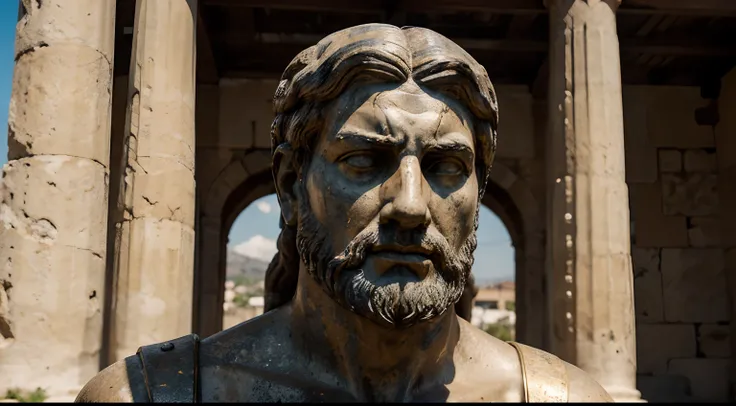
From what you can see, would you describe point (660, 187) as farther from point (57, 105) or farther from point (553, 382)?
point (553, 382)

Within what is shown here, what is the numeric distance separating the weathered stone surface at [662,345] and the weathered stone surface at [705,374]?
102mm

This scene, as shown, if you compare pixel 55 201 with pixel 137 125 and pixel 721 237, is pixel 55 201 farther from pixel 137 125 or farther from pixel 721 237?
pixel 721 237

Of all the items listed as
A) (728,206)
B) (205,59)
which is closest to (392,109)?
(205,59)

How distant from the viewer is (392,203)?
1.50m

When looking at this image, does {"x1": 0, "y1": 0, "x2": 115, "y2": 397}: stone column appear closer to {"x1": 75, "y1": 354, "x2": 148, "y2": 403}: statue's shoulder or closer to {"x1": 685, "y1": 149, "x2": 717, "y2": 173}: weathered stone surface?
{"x1": 75, "y1": 354, "x2": 148, "y2": 403}: statue's shoulder

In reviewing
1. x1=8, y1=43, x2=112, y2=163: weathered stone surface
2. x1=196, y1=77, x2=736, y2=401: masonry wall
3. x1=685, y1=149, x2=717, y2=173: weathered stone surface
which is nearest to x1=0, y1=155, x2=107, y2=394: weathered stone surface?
x1=8, y1=43, x2=112, y2=163: weathered stone surface

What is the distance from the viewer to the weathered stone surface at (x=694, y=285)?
10914mm

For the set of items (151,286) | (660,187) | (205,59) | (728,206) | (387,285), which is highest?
(205,59)

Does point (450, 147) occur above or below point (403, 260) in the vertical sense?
above

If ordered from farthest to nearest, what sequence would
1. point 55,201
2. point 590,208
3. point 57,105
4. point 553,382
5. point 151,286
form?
point 590,208 < point 151,286 < point 57,105 < point 55,201 < point 553,382

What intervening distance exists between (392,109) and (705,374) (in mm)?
10401

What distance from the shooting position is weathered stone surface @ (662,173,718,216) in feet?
36.3

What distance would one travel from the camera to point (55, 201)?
634 cm

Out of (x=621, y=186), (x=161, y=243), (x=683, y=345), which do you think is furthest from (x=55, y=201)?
(x=683, y=345)
